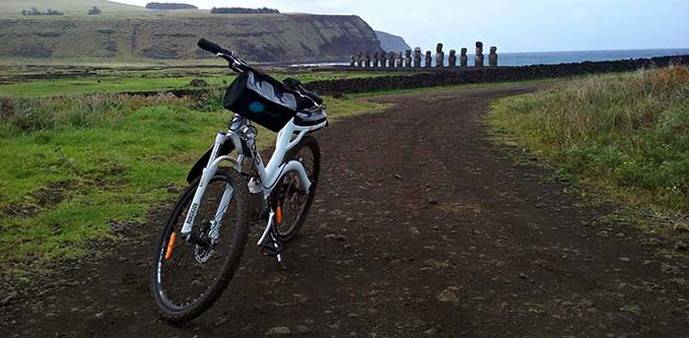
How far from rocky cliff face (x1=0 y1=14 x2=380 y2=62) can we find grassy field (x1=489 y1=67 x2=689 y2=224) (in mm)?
123312

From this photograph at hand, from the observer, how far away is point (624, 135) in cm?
1037

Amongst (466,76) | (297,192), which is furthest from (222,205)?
(466,76)

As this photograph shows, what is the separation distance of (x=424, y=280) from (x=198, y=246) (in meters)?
1.81

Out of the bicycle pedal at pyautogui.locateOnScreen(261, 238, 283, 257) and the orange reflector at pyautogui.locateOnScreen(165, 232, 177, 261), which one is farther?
the bicycle pedal at pyautogui.locateOnScreen(261, 238, 283, 257)

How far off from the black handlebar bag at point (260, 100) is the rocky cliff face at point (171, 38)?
427 feet

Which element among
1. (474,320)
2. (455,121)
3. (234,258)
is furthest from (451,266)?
(455,121)

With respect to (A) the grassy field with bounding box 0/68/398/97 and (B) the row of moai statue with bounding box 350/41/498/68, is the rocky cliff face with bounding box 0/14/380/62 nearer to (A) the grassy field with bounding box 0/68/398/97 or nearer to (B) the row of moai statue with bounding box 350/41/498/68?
(B) the row of moai statue with bounding box 350/41/498/68

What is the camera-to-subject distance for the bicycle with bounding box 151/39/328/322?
4.14 metres

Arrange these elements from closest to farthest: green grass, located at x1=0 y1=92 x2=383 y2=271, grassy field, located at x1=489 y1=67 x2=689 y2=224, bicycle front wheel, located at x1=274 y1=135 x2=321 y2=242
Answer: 1. bicycle front wheel, located at x1=274 y1=135 x2=321 y2=242
2. green grass, located at x1=0 y1=92 x2=383 y2=271
3. grassy field, located at x1=489 y1=67 x2=689 y2=224

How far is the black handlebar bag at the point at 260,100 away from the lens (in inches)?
169

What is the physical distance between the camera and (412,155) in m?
11.3

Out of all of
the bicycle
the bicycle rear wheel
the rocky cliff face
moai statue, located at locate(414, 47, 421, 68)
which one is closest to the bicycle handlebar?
the bicycle

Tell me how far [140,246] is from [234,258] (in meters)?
2.31

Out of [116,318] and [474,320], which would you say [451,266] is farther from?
[116,318]
